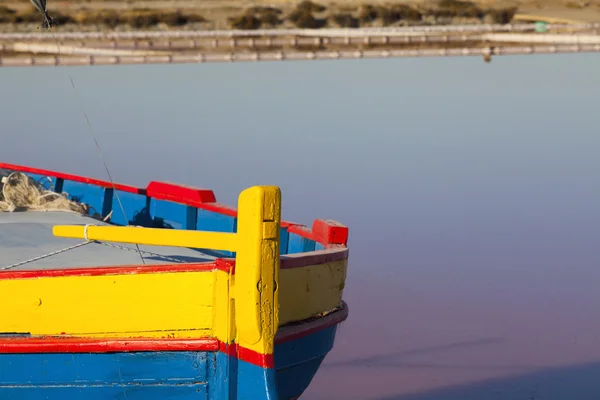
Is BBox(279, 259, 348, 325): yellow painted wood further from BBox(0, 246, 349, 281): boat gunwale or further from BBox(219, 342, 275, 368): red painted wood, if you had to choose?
BBox(219, 342, 275, 368): red painted wood

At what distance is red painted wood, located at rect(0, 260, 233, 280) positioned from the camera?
533 centimetres

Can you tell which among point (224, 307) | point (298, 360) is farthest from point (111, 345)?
point (298, 360)

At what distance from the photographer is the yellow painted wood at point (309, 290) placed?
559cm

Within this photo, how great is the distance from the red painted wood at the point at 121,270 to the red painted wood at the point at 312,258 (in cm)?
34

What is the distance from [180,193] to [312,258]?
3.34 m

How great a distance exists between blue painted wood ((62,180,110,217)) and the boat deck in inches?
69.4

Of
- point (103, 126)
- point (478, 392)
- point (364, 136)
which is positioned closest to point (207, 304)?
point (478, 392)

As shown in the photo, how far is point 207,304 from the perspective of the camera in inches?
211

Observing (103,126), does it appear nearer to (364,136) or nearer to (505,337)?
(364,136)

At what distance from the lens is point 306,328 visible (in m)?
5.82

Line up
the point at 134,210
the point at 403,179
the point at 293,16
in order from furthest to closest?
the point at 293,16
the point at 403,179
the point at 134,210

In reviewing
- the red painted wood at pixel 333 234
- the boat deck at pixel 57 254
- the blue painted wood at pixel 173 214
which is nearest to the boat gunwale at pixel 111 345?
the boat deck at pixel 57 254

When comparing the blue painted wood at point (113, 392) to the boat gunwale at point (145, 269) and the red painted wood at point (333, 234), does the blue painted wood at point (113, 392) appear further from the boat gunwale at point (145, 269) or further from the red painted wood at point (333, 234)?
the red painted wood at point (333, 234)

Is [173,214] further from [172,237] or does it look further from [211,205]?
[172,237]
